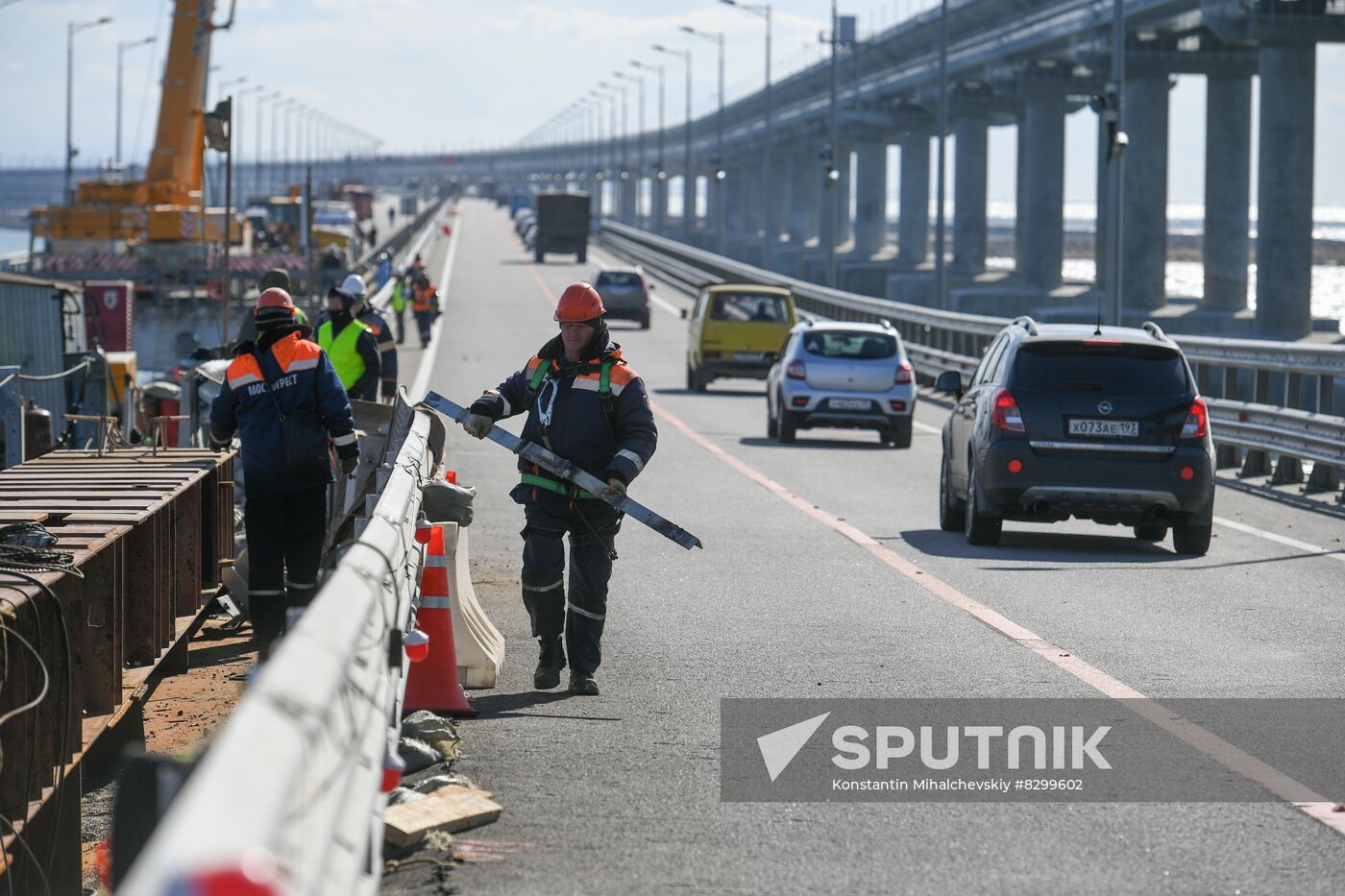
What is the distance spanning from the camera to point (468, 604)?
9.51 metres

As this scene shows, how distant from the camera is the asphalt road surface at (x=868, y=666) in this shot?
20.5 feet

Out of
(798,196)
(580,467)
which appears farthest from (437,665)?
(798,196)

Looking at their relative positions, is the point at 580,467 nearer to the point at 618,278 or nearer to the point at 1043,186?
the point at 618,278

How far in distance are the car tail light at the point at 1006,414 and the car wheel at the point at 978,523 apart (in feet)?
1.37

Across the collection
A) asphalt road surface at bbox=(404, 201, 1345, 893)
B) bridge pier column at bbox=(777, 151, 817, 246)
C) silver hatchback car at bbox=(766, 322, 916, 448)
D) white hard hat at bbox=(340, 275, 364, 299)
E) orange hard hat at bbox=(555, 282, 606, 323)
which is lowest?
asphalt road surface at bbox=(404, 201, 1345, 893)

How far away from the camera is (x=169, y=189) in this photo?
62.0 m

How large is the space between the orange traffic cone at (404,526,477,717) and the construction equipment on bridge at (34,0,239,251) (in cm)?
4687

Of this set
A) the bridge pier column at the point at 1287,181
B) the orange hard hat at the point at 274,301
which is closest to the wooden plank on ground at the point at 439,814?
the orange hard hat at the point at 274,301

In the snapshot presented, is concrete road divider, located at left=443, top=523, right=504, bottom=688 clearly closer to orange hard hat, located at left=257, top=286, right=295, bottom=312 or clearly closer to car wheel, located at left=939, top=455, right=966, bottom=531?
orange hard hat, located at left=257, top=286, right=295, bottom=312

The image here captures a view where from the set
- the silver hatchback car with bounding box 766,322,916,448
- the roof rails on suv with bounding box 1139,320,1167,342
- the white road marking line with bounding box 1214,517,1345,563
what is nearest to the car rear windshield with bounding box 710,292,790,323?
the silver hatchback car with bounding box 766,322,916,448

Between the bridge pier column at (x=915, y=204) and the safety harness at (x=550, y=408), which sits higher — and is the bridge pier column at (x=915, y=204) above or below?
above

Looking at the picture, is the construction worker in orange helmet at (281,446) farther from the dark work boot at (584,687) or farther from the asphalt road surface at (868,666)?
the dark work boot at (584,687)

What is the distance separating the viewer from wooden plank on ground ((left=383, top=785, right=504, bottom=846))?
21.0 ft

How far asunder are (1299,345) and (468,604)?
13.4 metres
